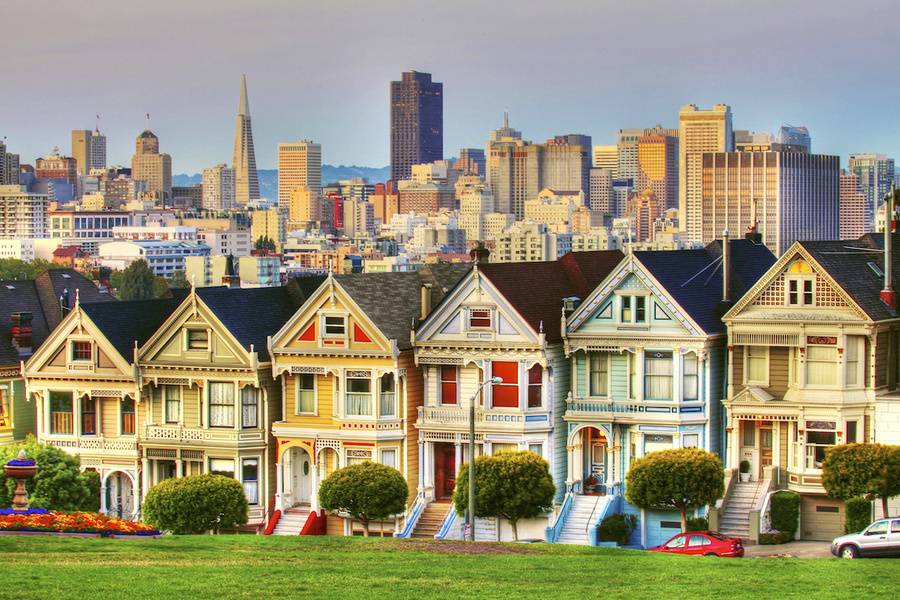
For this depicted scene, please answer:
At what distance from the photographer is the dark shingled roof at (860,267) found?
48.3m

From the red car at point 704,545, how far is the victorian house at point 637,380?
14.9 feet

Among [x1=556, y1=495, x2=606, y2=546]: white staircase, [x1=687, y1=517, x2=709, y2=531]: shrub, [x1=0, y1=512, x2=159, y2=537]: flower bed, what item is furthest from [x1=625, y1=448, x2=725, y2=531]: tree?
[x1=0, y1=512, x2=159, y2=537]: flower bed

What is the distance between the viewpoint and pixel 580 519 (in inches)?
1988

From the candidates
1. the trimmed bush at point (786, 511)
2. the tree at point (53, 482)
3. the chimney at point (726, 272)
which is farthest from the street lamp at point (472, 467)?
the tree at point (53, 482)

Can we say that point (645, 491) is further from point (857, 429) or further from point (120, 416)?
point (120, 416)

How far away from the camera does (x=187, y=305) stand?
54750mm

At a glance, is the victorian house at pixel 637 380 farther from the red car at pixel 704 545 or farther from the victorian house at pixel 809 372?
the red car at pixel 704 545

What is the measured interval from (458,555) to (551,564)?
6.59ft

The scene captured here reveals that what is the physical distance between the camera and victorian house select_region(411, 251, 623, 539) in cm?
5128

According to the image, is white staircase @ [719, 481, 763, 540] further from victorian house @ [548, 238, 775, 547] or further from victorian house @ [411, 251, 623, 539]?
victorian house @ [411, 251, 623, 539]

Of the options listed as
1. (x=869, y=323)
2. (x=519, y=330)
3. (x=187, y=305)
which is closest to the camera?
(x=869, y=323)

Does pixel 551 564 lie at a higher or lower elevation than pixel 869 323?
lower

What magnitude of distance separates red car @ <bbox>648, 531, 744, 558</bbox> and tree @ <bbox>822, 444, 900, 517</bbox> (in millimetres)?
3125

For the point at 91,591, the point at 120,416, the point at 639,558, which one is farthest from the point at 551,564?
the point at 120,416
